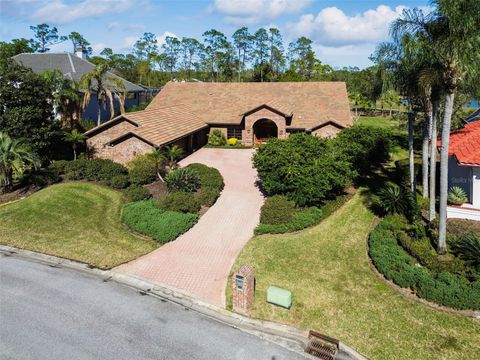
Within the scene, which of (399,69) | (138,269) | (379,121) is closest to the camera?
(138,269)

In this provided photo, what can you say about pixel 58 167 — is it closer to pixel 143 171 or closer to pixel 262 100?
pixel 143 171

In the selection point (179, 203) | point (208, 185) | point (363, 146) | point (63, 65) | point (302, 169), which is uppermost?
point (63, 65)

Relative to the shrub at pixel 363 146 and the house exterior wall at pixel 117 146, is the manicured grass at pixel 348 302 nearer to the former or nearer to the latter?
the shrub at pixel 363 146

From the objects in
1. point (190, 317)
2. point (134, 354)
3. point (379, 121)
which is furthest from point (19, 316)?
point (379, 121)

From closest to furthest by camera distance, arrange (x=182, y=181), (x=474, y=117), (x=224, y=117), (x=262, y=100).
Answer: (x=182, y=181)
(x=474, y=117)
(x=224, y=117)
(x=262, y=100)

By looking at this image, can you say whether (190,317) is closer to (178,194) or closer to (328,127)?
(178,194)

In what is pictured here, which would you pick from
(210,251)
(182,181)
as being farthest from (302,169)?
(182,181)
